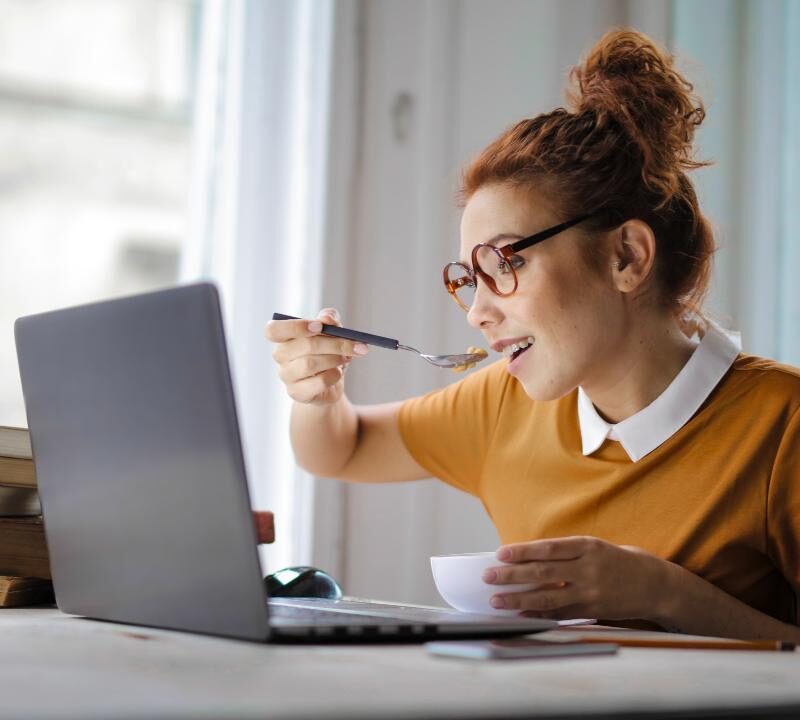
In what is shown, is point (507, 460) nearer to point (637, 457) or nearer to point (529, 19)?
point (637, 457)

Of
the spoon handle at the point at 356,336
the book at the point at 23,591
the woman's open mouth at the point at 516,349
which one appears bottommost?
the book at the point at 23,591

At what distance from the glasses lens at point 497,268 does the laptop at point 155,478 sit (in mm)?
574

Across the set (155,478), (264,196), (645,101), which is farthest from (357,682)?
(264,196)

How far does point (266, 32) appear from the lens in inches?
84.7

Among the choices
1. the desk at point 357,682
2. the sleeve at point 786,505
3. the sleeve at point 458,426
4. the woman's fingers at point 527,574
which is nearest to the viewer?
the desk at point 357,682

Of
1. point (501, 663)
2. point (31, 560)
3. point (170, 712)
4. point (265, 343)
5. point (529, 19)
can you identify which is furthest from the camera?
point (529, 19)

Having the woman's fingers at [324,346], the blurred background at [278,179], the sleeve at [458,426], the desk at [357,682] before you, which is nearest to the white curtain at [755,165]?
the blurred background at [278,179]

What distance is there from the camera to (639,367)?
4.53 ft

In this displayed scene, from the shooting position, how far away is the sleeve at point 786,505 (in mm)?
1208

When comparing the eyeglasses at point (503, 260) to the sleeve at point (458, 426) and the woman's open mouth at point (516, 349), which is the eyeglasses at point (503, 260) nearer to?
the woman's open mouth at point (516, 349)

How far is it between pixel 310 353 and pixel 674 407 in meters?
0.48

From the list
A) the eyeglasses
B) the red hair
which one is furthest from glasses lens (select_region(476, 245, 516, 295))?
the red hair

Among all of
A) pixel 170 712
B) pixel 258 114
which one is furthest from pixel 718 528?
pixel 258 114

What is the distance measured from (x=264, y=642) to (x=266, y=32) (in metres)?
1.72
